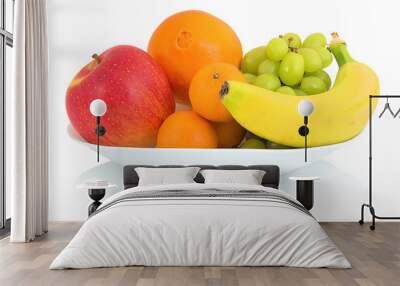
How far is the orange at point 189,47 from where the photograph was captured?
5.46 meters

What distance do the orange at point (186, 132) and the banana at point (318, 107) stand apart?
0.28m

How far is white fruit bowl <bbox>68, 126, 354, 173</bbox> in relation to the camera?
554 cm

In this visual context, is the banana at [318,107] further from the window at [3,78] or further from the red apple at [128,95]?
the window at [3,78]

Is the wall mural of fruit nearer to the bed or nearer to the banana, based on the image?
the banana

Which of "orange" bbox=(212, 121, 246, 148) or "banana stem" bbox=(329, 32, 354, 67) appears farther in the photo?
"banana stem" bbox=(329, 32, 354, 67)

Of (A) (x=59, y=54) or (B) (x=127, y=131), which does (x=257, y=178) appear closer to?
(B) (x=127, y=131)

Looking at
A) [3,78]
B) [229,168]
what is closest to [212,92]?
[229,168]

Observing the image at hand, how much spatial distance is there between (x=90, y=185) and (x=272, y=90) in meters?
1.80

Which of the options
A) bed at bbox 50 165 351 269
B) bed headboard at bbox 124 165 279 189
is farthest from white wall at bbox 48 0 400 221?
bed at bbox 50 165 351 269

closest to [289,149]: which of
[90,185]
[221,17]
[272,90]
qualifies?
[272,90]

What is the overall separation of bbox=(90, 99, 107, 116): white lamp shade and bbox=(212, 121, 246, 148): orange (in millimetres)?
1001

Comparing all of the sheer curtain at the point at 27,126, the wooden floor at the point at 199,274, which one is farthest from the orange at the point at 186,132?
the wooden floor at the point at 199,274

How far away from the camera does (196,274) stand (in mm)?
3564

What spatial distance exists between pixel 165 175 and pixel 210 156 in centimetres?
51
